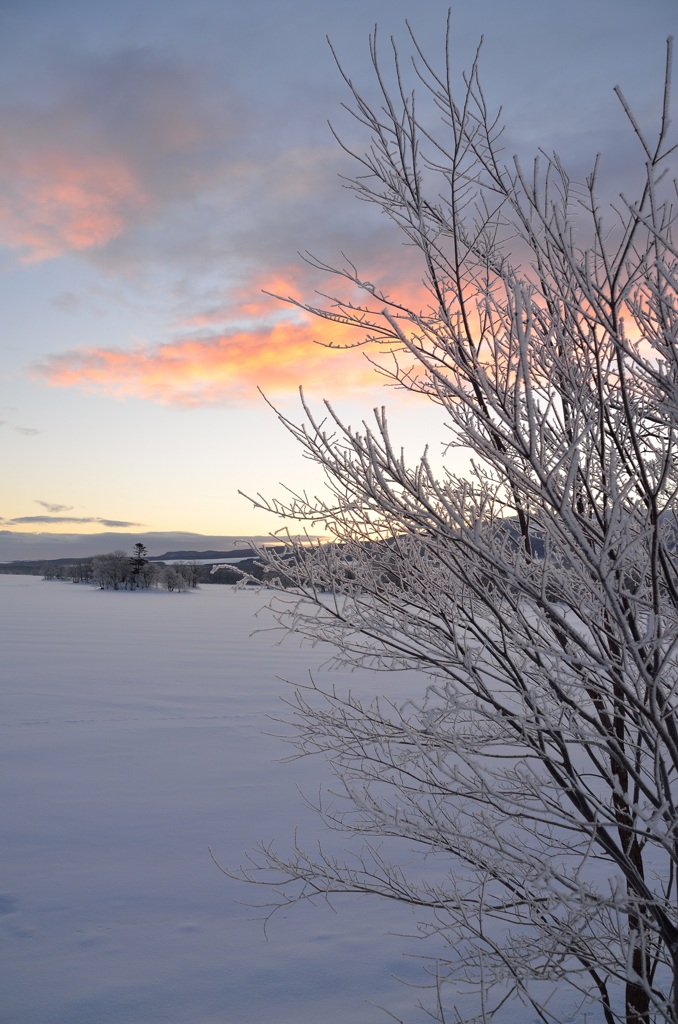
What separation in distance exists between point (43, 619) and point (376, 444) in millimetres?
32388

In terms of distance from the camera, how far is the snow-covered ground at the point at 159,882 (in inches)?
179

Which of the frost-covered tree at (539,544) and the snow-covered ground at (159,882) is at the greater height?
the frost-covered tree at (539,544)

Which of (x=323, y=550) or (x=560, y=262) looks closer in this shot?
(x=560, y=262)

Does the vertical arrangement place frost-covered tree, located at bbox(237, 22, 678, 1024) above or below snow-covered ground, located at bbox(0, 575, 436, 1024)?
above

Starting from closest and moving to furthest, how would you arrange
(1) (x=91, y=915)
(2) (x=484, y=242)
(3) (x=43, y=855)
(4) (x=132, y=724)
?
(2) (x=484, y=242) < (1) (x=91, y=915) < (3) (x=43, y=855) < (4) (x=132, y=724)

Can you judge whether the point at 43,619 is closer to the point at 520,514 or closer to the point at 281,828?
the point at 281,828

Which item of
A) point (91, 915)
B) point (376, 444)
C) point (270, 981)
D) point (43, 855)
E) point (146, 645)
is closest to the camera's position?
point (376, 444)

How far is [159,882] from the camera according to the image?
6109 mm

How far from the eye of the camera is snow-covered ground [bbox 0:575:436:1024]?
4.55m

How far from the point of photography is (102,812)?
7.67m

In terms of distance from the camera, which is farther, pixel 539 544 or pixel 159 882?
pixel 159 882

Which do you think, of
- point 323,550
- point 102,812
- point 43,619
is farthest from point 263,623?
point 323,550

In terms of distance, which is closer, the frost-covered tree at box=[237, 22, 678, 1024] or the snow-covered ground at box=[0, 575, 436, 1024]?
the frost-covered tree at box=[237, 22, 678, 1024]

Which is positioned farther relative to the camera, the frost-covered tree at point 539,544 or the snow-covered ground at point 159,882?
the snow-covered ground at point 159,882
